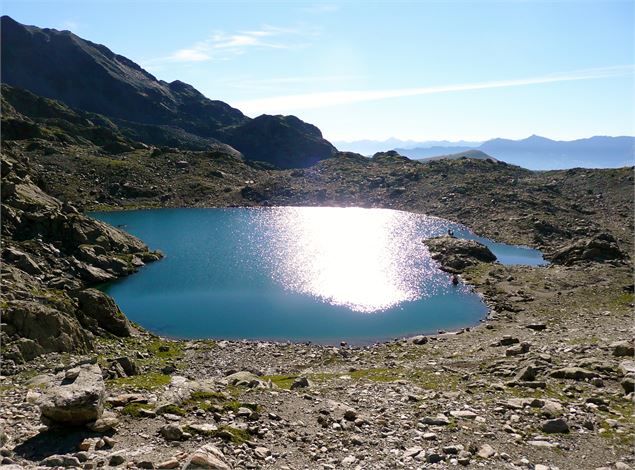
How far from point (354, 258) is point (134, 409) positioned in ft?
247

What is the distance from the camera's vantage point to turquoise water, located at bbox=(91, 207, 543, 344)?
55.6 m

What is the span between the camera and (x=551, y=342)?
39812 millimetres

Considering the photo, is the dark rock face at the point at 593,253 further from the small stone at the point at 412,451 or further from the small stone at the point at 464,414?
the small stone at the point at 412,451

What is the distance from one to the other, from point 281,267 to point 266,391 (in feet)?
197

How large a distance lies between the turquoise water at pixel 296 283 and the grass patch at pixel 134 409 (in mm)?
30902

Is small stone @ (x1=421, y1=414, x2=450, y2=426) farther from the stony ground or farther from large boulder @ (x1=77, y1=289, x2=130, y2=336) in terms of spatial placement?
large boulder @ (x1=77, y1=289, x2=130, y2=336)

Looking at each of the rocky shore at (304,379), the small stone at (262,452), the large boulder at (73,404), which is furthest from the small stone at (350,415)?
the large boulder at (73,404)

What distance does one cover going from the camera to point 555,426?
19875 millimetres

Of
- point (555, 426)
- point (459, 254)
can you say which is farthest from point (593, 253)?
point (555, 426)

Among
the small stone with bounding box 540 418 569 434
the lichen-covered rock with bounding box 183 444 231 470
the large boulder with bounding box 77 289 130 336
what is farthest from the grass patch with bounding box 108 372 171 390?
the small stone with bounding box 540 418 569 434

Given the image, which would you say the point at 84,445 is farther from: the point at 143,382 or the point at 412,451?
the point at 412,451

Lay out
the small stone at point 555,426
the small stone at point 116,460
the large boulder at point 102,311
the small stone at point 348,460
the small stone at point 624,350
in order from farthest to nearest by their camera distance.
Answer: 1. the large boulder at point 102,311
2. the small stone at point 624,350
3. the small stone at point 555,426
4. the small stone at point 348,460
5. the small stone at point 116,460

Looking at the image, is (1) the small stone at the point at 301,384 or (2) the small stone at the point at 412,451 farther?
(1) the small stone at the point at 301,384

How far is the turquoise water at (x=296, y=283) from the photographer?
55594 mm
